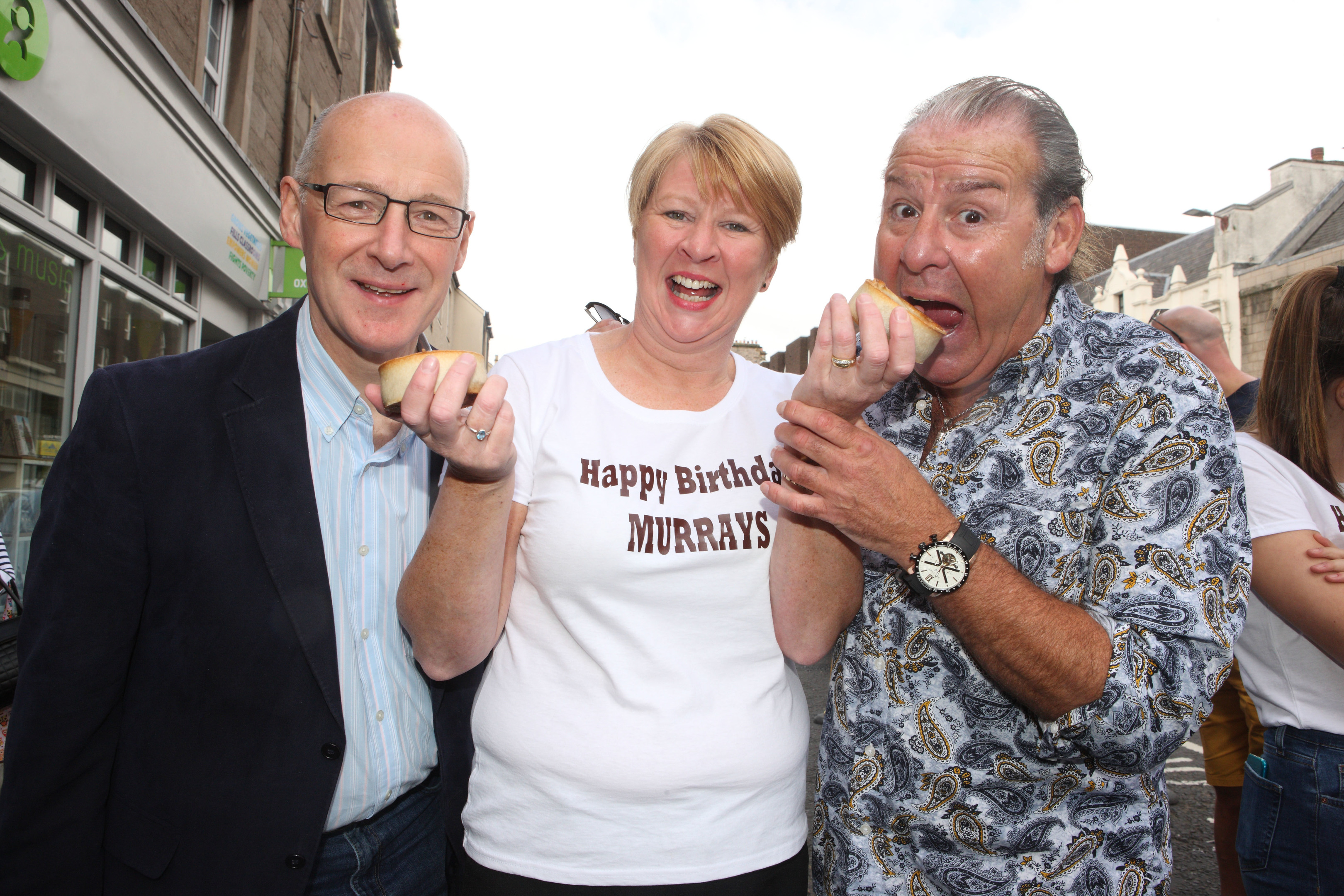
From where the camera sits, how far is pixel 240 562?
168cm

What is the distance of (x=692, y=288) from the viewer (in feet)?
6.43

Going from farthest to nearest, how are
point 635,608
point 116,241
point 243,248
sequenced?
1. point 243,248
2. point 116,241
3. point 635,608

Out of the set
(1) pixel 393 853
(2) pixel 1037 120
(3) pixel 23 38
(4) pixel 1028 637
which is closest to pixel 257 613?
(1) pixel 393 853

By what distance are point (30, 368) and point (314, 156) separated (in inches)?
192

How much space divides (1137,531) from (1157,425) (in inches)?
9.0

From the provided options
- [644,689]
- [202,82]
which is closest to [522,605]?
[644,689]

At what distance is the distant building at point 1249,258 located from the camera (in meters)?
26.9

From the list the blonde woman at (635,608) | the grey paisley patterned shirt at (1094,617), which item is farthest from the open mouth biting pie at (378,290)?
the grey paisley patterned shirt at (1094,617)

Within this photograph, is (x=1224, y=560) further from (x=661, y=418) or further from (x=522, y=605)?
(x=522, y=605)

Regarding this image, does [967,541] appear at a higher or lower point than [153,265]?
lower

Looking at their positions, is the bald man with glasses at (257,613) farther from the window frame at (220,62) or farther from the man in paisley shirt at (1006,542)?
the window frame at (220,62)

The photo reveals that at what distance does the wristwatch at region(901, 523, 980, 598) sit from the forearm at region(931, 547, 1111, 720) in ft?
0.05

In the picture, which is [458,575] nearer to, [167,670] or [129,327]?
[167,670]

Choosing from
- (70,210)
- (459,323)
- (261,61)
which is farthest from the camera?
(459,323)
